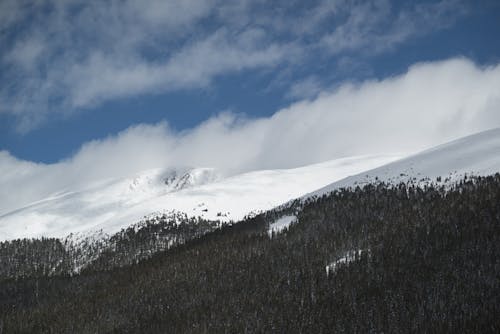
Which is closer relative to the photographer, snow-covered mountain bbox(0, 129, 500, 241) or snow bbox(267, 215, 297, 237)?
snow-covered mountain bbox(0, 129, 500, 241)

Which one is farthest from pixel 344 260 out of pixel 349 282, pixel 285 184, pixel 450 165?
pixel 285 184

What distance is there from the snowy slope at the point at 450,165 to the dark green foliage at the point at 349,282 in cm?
555

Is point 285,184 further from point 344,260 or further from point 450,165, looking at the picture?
point 344,260

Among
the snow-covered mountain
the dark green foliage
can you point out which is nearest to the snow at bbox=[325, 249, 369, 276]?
the dark green foliage

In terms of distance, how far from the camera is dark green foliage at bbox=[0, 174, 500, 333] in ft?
60.3

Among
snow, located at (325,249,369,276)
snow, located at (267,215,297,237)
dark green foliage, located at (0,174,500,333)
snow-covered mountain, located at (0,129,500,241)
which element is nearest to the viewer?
dark green foliage, located at (0,174,500,333)

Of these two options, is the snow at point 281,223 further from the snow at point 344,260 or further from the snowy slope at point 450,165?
the snow at point 344,260

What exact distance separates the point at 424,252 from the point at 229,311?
12.5 meters

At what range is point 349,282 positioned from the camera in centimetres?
2461

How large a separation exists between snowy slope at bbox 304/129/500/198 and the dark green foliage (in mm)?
5547

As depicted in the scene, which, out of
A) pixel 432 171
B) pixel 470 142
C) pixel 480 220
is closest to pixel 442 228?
pixel 480 220

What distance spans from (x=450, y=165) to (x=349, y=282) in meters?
34.2

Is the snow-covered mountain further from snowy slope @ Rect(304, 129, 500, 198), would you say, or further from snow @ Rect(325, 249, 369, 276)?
snow @ Rect(325, 249, 369, 276)

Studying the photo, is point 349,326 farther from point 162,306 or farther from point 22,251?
point 22,251
